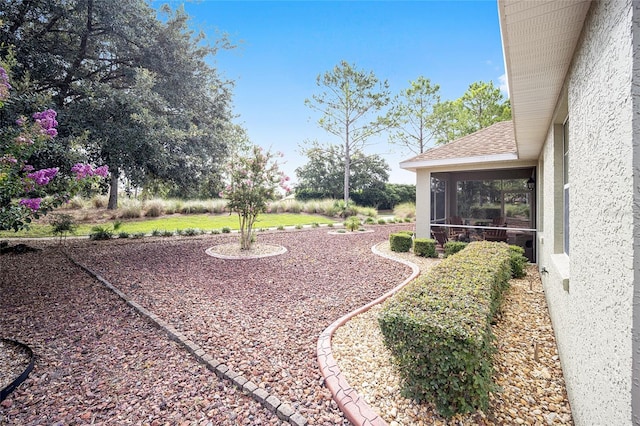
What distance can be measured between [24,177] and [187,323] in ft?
10.9

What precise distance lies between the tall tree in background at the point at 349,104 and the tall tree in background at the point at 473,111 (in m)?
5.19

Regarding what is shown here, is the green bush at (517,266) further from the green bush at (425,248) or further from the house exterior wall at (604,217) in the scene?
the house exterior wall at (604,217)

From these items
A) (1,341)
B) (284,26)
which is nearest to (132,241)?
(1,341)

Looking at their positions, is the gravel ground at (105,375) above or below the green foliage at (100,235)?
below

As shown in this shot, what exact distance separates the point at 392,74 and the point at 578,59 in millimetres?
24250

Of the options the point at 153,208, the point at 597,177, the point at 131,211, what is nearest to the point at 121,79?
the point at 131,211

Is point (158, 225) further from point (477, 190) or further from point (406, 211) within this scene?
point (406, 211)

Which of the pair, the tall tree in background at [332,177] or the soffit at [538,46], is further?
the tall tree in background at [332,177]

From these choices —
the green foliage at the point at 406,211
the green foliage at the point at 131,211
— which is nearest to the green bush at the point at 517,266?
the green foliage at the point at 406,211

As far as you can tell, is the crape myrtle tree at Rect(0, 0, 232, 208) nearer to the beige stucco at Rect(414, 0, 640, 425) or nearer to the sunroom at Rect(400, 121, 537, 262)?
the sunroom at Rect(400, 121, 537, 262)

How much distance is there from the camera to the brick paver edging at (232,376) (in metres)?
2.42

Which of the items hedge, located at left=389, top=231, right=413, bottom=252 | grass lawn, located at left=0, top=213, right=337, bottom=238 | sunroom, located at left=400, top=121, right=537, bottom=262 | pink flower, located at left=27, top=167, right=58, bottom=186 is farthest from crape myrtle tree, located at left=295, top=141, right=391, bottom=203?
pink flower, located at left=27, top=167, right=58, bottom=186

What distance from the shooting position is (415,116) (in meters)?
26.5

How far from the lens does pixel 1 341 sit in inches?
146
